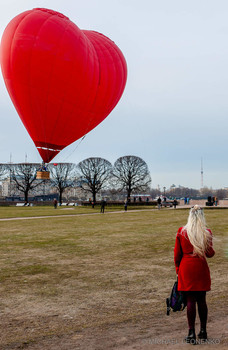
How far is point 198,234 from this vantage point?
490 centimetres

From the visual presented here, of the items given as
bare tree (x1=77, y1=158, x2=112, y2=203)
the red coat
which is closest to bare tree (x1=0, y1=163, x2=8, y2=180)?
bare tree (x1=77, y1=158, x2=112, y2=203)

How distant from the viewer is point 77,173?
81.9m

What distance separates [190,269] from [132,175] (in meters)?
70.1

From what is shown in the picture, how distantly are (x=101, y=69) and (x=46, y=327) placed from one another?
13.8 m

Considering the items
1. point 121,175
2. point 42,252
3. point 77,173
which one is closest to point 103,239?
point 42,252

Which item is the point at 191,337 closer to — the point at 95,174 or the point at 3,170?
the point at 95,174

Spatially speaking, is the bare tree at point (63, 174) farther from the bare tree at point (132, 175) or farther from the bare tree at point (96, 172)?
the bare tree at point (132, 175)

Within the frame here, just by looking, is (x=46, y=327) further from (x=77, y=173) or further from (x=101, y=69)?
(x=77, y=173)

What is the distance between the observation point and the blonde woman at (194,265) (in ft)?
15.9

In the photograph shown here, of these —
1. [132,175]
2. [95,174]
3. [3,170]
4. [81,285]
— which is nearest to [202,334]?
[81,285]

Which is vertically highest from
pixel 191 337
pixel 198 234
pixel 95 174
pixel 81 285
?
pixel 95 174

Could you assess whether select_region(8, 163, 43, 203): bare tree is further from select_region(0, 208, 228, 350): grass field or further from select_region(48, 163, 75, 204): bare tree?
select_region(0, 208, 228, 350): grass field

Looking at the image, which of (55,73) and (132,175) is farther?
(132,175)

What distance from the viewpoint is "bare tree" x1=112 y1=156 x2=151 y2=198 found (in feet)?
244
